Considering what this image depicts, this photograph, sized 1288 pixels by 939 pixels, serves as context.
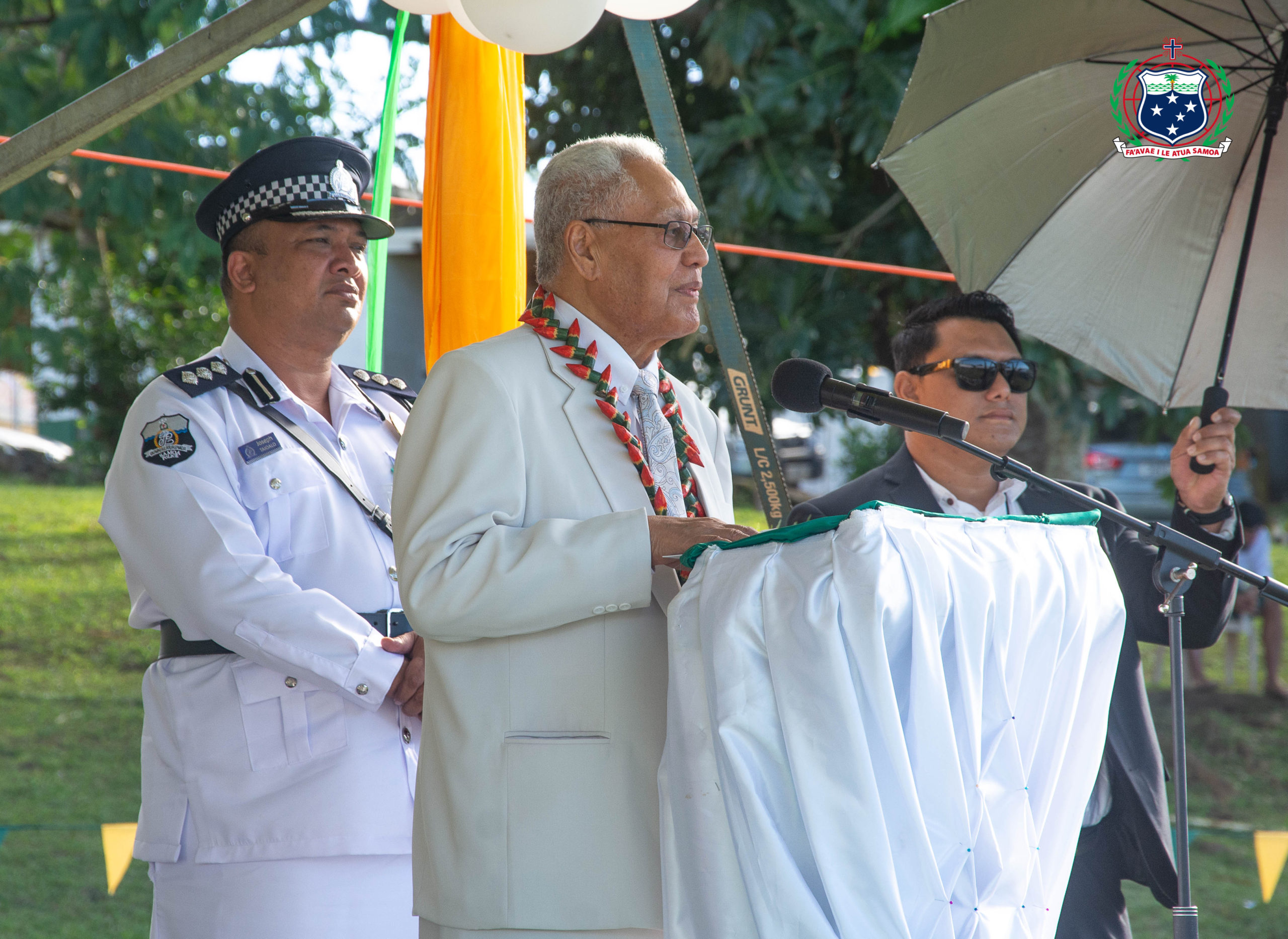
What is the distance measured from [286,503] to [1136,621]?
1.96 meters

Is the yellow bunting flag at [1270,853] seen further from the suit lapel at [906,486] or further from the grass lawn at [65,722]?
the grass lawn at [65,722]

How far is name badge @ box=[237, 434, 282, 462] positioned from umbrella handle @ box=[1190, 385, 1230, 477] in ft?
6.58

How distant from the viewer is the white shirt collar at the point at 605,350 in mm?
2252

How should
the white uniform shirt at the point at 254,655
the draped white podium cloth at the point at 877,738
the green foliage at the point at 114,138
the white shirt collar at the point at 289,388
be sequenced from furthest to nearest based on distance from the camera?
the green foliage at the point at 114,138
the white shirt collar at the point at 289,388
the white uniform shirt at the point at 254,655
the draped white podium cloth at the point at 877,738

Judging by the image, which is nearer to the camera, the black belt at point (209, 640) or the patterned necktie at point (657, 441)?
the patterned necktie at point (657, 441)

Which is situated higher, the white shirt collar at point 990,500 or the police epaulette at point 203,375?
Answer: the police epaulette at point 203,375

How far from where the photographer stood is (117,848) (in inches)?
163

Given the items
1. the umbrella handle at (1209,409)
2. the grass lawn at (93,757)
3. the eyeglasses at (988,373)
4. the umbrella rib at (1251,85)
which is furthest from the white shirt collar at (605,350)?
the grass lawn at (93,757)

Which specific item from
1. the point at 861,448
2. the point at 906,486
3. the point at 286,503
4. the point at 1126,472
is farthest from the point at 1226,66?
the point at 1126,472

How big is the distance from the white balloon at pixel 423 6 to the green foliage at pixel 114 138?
2332 millimetres

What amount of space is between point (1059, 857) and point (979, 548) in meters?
0.44

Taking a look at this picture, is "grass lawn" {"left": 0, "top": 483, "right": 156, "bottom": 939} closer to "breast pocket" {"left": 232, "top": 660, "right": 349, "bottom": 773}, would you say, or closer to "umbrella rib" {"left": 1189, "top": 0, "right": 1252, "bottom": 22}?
"breast pocket" {"left": 232, "top": 660, "right": 349, "bottom": 773}

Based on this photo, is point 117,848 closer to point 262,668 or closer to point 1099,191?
point 262,668

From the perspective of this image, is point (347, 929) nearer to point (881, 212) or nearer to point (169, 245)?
point (881, 212)
